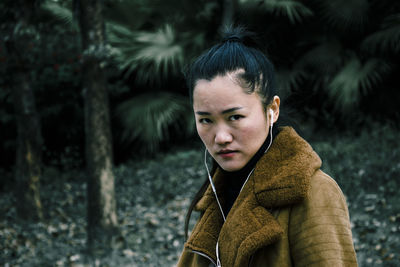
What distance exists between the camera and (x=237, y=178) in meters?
1.52

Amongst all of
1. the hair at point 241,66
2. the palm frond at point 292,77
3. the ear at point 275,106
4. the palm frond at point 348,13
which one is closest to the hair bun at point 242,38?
the hair at point 241,66

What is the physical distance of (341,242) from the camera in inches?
47.8

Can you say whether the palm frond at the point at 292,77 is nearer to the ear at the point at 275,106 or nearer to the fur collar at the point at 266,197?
the ear at the point at 275,106

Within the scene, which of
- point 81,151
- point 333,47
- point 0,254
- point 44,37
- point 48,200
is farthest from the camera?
point 81,151

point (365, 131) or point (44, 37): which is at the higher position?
point (44, 37)

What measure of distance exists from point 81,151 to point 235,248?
8.80 metres

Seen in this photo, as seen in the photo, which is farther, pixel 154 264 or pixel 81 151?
pixel 81 151

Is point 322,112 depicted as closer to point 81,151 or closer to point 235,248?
point 81,151

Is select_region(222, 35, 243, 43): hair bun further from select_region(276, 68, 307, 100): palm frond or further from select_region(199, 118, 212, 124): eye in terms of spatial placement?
select_region(276, 68, 307, 100): palm frond

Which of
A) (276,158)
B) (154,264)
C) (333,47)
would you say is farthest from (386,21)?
(276,158)

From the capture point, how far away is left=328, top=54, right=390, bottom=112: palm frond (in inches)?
274

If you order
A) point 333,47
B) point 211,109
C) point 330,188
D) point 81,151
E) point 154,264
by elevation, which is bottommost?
point 154,264

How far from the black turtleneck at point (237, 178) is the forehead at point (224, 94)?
0.55ft

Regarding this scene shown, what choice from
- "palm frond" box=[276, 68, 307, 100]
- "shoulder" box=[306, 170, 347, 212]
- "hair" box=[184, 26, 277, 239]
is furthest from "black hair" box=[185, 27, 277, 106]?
"palm frond" box=[276, 68, 307, 100]
